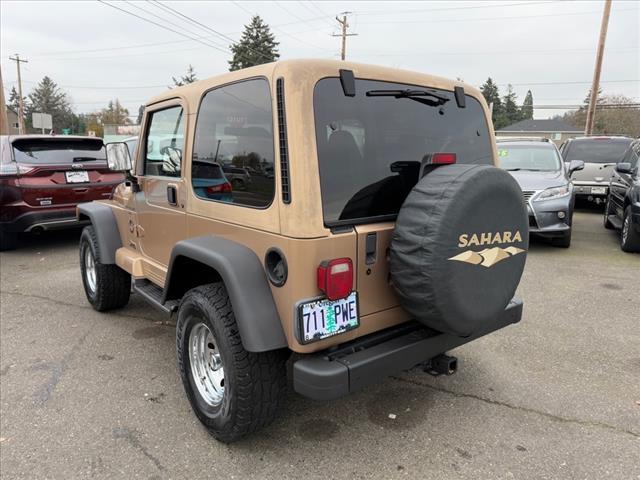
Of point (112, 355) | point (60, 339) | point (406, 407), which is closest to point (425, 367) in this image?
point (406, 407)

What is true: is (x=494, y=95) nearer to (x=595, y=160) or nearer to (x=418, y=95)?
(x=595, y=160)

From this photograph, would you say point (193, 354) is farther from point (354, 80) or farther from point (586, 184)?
point (586, 184)

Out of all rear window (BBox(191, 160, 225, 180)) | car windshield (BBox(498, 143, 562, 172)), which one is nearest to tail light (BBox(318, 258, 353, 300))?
rear window (BBox(191, 160, 225, 180))

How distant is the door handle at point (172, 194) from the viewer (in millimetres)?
3010

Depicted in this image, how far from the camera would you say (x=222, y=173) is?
2.63 m

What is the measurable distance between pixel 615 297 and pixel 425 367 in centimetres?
339

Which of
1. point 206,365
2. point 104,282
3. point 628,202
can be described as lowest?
point 206,365

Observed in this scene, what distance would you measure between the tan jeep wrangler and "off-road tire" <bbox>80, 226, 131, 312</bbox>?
5.80 feet

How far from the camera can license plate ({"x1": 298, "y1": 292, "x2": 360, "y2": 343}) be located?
2.08 m

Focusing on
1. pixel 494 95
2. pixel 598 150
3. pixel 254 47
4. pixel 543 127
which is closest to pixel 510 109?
pixel 494 95

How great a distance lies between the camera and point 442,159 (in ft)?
8.02

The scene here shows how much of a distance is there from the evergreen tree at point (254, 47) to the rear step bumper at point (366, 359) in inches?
1895

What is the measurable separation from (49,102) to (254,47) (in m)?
63.3

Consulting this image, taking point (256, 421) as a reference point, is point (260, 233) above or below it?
above
